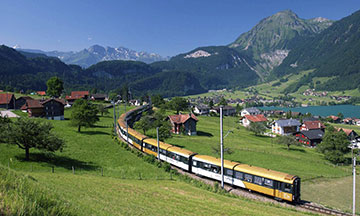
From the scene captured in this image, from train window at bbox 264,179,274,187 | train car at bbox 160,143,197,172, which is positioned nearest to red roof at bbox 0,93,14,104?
train car at bbox 160,143,197,172

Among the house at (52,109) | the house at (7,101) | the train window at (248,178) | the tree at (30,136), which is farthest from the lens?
the house at (7,101)

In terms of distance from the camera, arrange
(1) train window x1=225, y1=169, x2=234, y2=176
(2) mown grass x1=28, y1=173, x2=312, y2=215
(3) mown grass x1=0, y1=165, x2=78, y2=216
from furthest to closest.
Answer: (1) train window x1=225, y1=169, x2=234, y2=176 < (2) mown grass x1=28, y1=173, x2=312, y2=215 < (3) mown grass x1=0, y1=165, x2=78, y2=216

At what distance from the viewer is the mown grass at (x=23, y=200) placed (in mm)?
4273

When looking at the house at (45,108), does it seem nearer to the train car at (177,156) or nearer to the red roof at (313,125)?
the train car at (177,156)

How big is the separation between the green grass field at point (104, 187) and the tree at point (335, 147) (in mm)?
44675

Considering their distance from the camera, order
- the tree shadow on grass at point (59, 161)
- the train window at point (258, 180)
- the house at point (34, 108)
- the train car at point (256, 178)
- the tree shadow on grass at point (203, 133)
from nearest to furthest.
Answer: the train car at point (256, 178)
the train window at point (258, 180)
the tree shadow on grass at point (59, 161)
the house at point (34, 108)
the tree shadow on grass at point (203, 133)

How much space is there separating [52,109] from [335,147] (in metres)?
87.7

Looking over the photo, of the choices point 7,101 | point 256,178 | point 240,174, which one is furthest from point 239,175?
point 7,101

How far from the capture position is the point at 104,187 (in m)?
21.7

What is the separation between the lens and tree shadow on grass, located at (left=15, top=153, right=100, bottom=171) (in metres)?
31.4

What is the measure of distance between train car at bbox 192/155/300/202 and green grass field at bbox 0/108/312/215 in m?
2.41

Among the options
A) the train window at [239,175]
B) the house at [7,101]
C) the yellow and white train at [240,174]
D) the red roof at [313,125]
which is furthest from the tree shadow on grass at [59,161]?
the red roof at [313,125]

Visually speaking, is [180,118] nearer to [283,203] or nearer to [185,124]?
[185,124]

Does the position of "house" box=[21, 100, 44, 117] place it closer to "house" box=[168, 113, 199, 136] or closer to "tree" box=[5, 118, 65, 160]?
"house" box=[168, 113, 199, 136]
